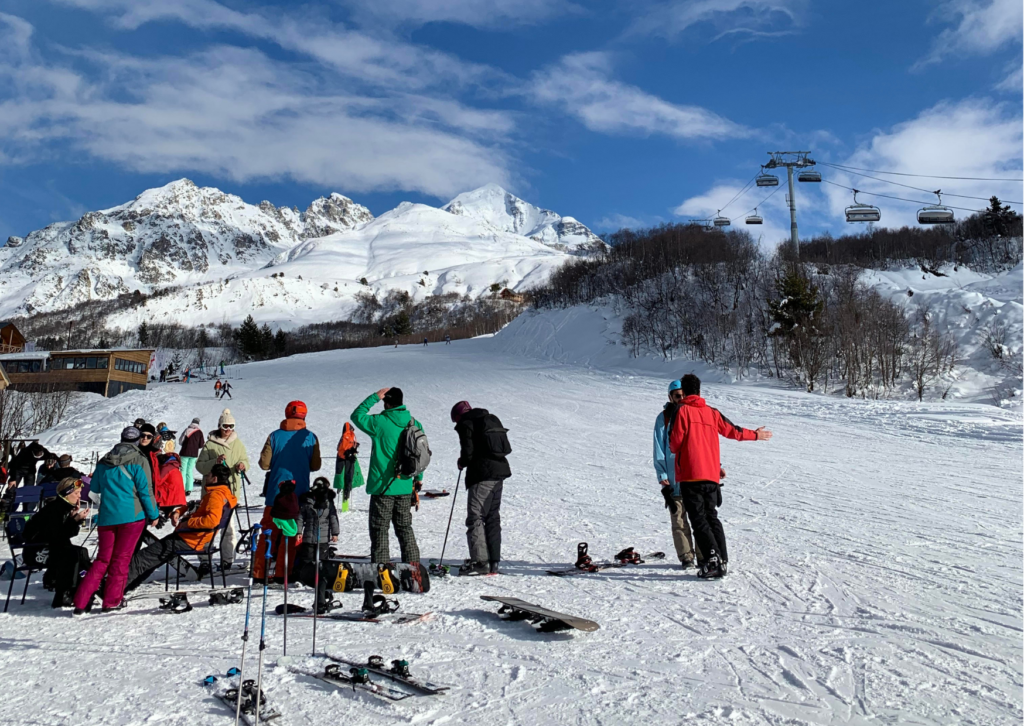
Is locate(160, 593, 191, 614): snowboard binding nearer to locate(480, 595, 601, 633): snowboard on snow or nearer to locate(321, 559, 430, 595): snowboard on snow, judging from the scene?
locate(321, 559, 430, 595): snowboard on snow

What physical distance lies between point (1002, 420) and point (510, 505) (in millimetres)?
14363

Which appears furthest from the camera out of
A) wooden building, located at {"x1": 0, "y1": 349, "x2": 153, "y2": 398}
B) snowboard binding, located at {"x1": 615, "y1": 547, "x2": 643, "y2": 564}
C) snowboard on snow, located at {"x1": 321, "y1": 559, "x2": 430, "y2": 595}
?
wooden building, located at {"x1": 0, "y1": 349, "x2": 153, "y2": 398}

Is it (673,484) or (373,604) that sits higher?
(673,484)

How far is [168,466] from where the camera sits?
8.37 m

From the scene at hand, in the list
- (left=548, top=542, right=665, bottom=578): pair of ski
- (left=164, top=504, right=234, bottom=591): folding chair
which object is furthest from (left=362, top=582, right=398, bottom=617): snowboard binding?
(left=548, top=542, right=665, bottom=578): pair of ski

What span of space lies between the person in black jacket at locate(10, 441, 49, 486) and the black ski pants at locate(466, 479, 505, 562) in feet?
24.8

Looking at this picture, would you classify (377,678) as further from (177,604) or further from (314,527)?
Answer: (177,604)

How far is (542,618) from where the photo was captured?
4.88 metres

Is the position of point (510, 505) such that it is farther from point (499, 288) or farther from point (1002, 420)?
point (499, 288)

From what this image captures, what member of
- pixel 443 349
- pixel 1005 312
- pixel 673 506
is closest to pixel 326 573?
pixel 673 506

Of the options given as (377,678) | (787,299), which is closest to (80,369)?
(787,299)

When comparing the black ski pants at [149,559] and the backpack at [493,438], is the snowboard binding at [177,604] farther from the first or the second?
the backpack at [493,438]

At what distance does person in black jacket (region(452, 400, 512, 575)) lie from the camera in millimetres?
6531

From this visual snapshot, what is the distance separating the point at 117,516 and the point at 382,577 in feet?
7.15
